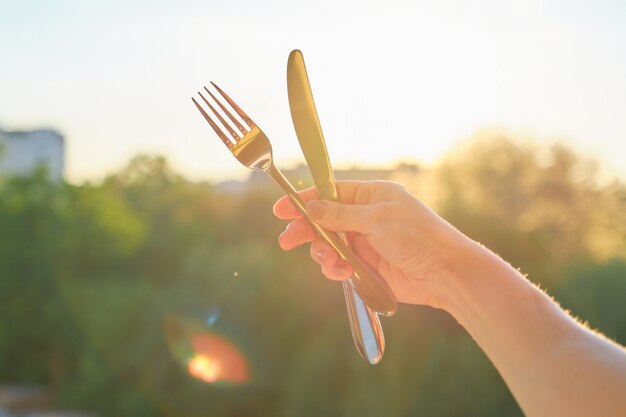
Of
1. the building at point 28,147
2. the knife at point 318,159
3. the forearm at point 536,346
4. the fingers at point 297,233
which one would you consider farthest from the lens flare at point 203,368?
the building at point 28,147

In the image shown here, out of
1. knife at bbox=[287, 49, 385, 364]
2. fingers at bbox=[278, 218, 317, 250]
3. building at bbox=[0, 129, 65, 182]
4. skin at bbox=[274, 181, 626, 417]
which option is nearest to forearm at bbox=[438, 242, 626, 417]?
skin at bbox=[274, 181, 626, 417]

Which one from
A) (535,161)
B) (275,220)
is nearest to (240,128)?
(275,220)

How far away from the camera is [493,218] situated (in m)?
2.68

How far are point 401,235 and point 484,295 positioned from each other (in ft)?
0.46

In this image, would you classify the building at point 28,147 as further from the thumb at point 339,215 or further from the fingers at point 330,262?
the thumb at point 339,215

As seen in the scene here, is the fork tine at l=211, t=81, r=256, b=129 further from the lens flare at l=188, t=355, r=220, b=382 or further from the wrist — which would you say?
the lens flare at l=188, t=355, r=220, b=382

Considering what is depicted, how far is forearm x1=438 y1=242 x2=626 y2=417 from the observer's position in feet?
2.14

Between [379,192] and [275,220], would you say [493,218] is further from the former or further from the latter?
[379,192]

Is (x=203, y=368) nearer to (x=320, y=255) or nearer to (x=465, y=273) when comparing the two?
(x=320, y=255)

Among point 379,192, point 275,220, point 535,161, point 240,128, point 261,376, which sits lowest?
point 535,161

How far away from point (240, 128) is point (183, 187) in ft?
8.95

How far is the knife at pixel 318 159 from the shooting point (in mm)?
724

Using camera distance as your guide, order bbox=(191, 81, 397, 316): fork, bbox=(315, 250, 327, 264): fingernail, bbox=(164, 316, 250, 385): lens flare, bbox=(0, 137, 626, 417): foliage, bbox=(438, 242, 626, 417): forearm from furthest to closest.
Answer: bbox=(164, 316, 250, 385): lens flare
bbox=(0, 137, 626, 417): foliage
bbox=(315, 250, 327, 264): fingernail
bbox=(191, 81, 397, 316): fork
bbox=(438, 242, 626, 417): forearm

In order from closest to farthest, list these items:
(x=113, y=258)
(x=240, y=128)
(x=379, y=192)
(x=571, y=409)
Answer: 1. (x=571, y=409)
2. (x=240, y=128)
3. (x=379, y=192)
4. (x=113, y=258)
